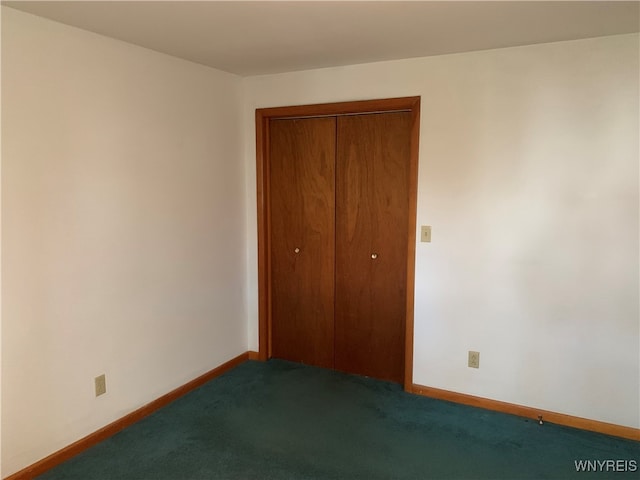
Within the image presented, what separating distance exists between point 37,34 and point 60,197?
0.73 metres

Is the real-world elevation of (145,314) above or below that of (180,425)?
above

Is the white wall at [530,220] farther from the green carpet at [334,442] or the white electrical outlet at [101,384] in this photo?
the white electrical outlet at [101,384]

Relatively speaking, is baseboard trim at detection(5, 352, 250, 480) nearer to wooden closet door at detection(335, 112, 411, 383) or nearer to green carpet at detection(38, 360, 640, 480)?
green carpet at detection(38, 360, 640, 480)

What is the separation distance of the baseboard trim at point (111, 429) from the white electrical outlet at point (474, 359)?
1741mm

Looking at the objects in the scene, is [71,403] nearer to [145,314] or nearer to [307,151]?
[145,314]

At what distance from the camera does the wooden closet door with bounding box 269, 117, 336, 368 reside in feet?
10.7

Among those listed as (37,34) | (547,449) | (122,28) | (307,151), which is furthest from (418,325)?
(37,34)

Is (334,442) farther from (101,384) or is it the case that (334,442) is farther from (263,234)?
(263,234)

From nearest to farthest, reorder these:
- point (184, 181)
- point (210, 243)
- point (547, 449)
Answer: point (547, 449), point (184, 181), point (210, 243)

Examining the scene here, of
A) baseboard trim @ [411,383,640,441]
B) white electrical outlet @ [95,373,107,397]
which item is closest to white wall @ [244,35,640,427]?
baseboard trim @ [411,383,640,441]

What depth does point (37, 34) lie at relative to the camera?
2037 millimetres

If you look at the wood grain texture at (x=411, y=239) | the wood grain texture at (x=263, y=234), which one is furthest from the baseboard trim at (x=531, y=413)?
the wood grain texture at (x=263, y=234)

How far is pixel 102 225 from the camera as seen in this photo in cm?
241

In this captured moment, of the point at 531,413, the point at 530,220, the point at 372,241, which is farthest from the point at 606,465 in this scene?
the point at 372,241
